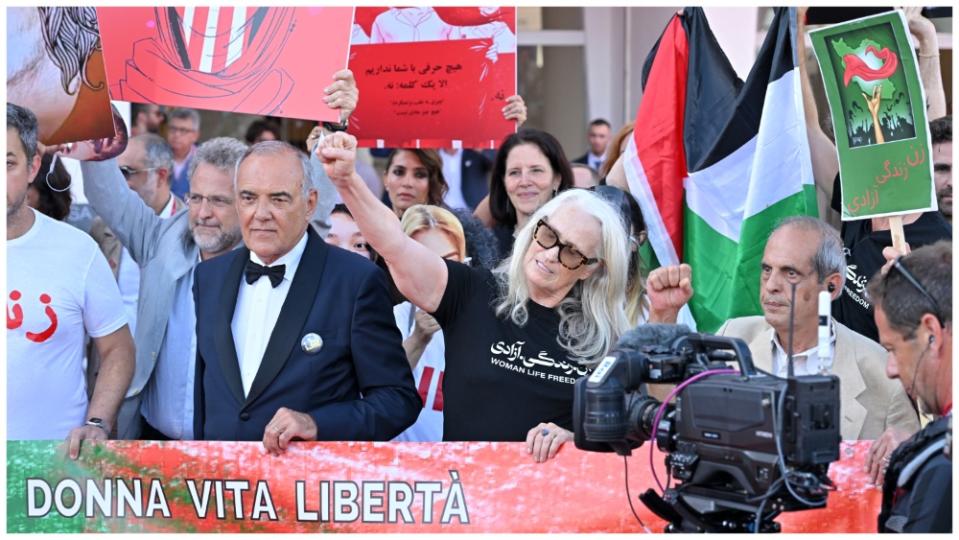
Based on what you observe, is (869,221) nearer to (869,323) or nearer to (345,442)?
(869,323)

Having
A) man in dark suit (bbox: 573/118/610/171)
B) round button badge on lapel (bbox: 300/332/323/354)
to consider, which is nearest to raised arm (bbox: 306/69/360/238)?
round button badge on lapel (bbox: 300/332/323/354)

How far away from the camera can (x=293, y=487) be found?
4.02 m

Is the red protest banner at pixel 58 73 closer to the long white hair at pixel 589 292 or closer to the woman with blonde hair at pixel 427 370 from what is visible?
the woman with blonde hair at pixel 427 370

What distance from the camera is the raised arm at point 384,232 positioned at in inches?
158

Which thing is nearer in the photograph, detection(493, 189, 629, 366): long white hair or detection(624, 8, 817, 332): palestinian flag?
detection(493, 189, 629, 366): long white hair

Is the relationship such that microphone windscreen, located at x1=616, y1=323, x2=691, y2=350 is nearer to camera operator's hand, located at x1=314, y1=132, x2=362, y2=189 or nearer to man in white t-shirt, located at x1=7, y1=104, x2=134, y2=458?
camera operator's hand, located at x1=314, y1=132, x2=362, y2=189

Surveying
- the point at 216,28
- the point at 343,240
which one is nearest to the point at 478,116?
the point at 343,240

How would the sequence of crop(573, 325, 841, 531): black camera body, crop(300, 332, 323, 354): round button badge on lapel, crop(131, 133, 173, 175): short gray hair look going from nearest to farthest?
crop(573, 325, 841, 531): black camera body < crop(300, 332, 323, 354): round button badge on lapel < crop(131, 133, 173, 175): short gray hair

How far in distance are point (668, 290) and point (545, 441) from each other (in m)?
0.60

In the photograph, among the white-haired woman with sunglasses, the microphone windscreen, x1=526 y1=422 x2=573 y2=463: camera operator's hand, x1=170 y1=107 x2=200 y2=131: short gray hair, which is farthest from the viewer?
x1=170 y1=107 x2=200 y2=131: short gray hair

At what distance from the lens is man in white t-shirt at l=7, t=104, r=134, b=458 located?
14.6 ft

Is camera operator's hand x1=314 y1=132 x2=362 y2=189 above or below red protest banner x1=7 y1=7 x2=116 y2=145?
below

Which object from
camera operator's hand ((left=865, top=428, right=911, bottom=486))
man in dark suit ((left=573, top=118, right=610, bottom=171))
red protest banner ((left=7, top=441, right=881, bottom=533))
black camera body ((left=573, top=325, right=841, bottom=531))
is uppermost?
man in dark suit ((left=573, top=118, right=610, bottom=171))

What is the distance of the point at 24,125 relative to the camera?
179 inches
